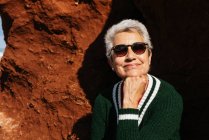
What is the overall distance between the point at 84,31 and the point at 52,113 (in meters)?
0.88

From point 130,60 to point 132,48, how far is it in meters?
0.09

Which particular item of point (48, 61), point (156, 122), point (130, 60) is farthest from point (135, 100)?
point (48, 61)

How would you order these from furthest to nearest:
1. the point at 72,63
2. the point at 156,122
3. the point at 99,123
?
1. the point at 72,63
2. the point at 99,123
3. the point at 156,122

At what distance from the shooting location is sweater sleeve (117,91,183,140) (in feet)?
8.43

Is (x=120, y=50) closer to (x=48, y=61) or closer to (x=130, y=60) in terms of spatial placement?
(x=130, y=60)

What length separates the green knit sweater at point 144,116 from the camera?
102 inches

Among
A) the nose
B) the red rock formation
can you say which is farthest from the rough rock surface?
the nose

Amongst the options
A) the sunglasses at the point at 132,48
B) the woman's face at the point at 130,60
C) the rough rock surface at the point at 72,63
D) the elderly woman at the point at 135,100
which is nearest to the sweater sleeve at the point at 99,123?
the elderly woman at the point at 135,100

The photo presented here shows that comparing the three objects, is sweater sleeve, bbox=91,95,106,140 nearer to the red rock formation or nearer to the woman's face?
the woman's face

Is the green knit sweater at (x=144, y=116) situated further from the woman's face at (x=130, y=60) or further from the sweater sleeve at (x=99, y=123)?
the woman's face at (x=130, y=60)

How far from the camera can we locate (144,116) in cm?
284

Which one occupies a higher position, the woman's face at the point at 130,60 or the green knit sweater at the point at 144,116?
the woman's face at the point at 130,60

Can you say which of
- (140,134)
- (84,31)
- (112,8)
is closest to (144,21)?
(112,8)

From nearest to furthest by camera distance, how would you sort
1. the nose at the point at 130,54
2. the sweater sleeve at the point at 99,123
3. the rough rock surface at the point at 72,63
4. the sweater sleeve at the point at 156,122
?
1. the sweater sleeve at the point at 156,122
2. the nose at the point at 130,54
3. the sweater sleeve at the point at 99,123
4. the rough rock surface at the point at 72,63
